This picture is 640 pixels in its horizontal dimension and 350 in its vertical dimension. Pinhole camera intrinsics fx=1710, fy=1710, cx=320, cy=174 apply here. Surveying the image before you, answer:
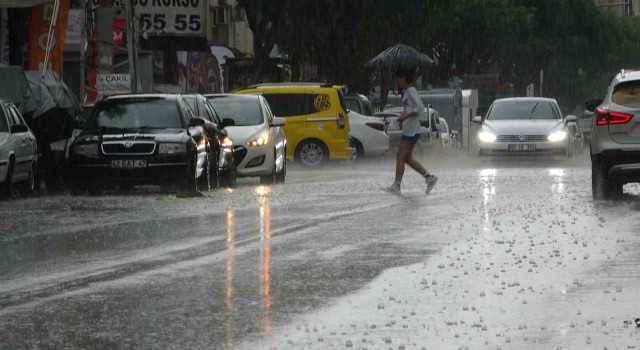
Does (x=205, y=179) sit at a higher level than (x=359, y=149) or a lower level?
higher

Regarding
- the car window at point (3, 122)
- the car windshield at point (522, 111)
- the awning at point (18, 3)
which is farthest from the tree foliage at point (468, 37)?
the car window at point (3, 122)

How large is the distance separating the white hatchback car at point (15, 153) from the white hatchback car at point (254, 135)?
3.33m

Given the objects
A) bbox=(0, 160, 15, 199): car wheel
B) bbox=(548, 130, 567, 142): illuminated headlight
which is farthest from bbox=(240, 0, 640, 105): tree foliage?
bbox=(0, 160, 15, 199): car wheel

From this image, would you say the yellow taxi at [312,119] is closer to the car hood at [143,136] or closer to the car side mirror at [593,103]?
the car hood at [143,136]

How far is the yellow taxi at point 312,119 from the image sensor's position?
3519 centimetres

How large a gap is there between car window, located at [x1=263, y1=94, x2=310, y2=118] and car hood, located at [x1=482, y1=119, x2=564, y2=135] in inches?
149

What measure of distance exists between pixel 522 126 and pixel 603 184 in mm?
14451

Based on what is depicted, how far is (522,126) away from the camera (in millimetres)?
34969

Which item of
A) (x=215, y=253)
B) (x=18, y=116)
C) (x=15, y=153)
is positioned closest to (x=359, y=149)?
(x=18, y=116)

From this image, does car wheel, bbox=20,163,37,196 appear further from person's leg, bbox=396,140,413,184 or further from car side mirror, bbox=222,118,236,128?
person's leg, bbox=396,140,413,184

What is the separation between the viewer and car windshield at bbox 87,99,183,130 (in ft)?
78.8

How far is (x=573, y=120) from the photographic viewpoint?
1447 inches

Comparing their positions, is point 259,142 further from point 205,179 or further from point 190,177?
point 190,177

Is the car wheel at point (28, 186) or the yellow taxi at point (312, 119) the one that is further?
the yellow taxi at point (312, 119)
